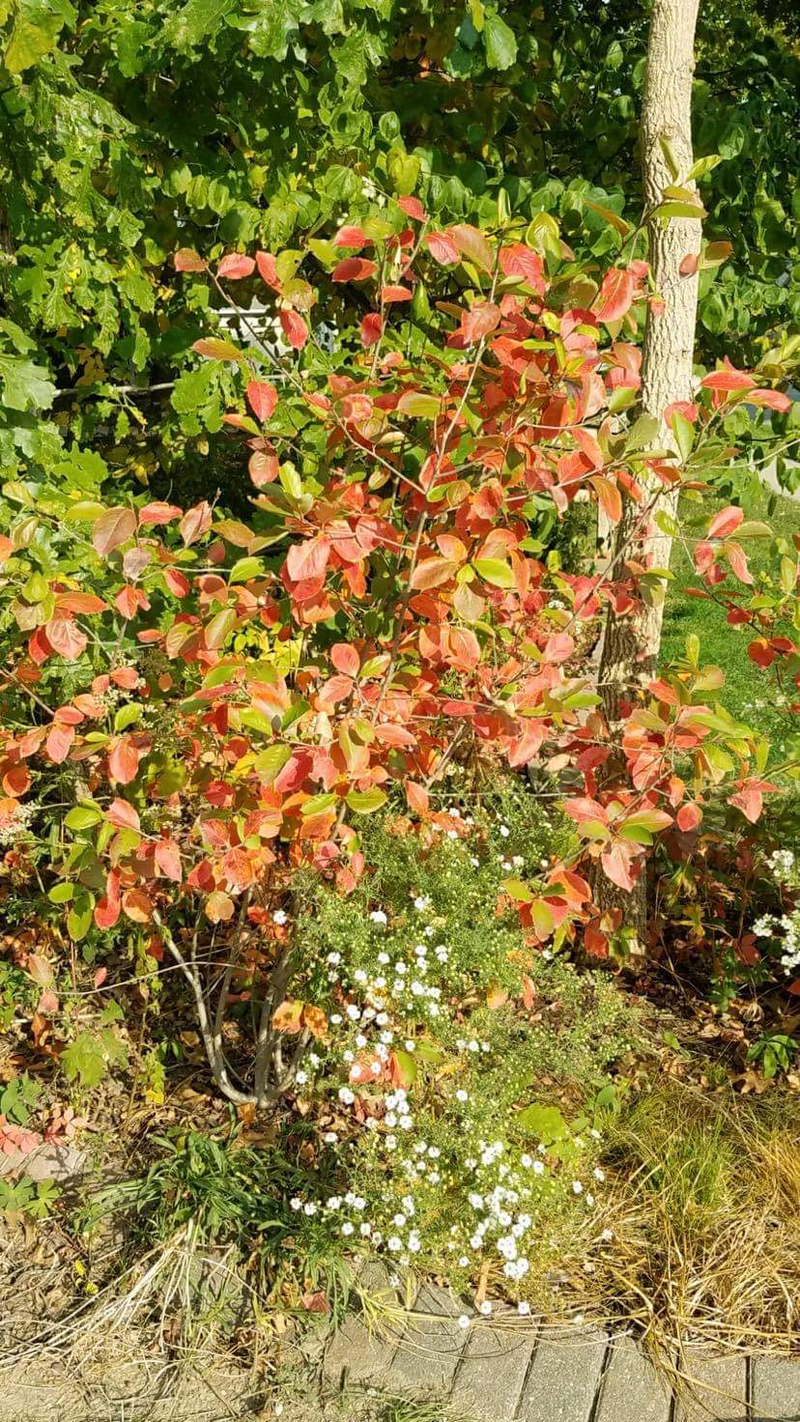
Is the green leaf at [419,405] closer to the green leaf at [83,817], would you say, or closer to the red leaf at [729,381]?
the red leaf at [729,381]

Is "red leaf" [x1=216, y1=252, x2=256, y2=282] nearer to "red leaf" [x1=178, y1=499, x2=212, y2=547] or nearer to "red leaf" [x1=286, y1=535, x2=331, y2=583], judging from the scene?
"red leaf" [x1=178, y1=499, x2=212, y2=547]

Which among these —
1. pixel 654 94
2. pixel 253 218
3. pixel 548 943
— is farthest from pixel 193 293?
pixel 548 943

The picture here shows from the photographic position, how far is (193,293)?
10.5 ft

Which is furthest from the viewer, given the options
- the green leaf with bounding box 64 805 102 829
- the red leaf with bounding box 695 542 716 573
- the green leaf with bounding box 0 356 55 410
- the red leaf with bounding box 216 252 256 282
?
the green leaf with bounding box 0 356 55 410

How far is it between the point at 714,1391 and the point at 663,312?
2.40 metres

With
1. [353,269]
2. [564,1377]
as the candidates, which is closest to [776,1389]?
[564,1377]

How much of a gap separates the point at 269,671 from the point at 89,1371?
1.41 m

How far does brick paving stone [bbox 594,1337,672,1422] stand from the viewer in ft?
7.11

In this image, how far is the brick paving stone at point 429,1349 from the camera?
7.30 ft

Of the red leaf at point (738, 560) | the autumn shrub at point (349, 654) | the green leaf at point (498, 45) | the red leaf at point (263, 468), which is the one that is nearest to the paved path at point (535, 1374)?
the autumn shrub at point (349, 654)

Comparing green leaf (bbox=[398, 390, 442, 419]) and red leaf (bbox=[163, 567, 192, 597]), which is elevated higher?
green leaf (bbox=[398, 390, 442, 419])

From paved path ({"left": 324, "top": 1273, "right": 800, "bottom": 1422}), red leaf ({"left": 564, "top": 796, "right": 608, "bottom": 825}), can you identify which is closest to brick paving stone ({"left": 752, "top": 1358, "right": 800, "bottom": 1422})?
paved path ({"left": 324, "top": 1273, "right": 800, "bottom": 1422})

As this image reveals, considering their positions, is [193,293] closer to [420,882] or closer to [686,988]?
[420,882]

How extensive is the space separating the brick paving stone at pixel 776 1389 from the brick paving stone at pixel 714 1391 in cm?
2
